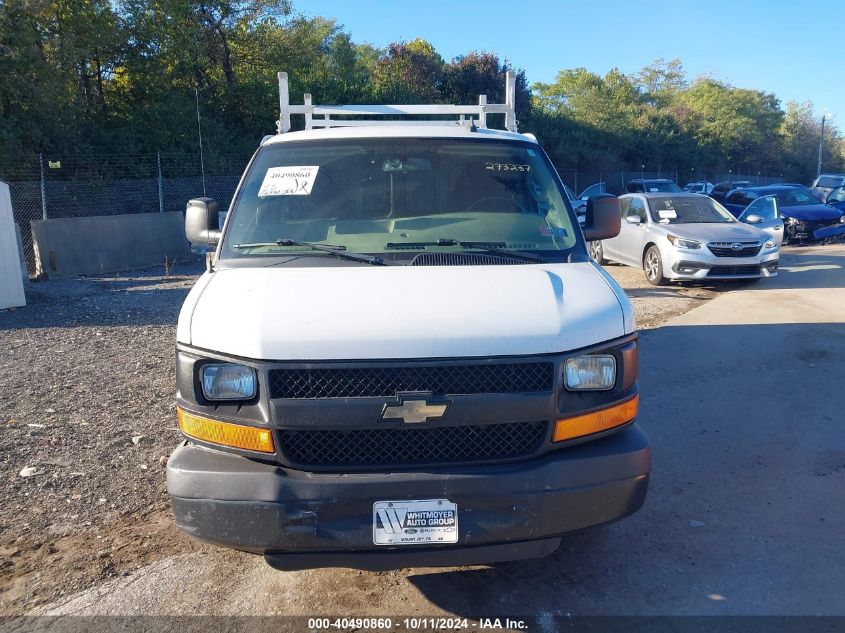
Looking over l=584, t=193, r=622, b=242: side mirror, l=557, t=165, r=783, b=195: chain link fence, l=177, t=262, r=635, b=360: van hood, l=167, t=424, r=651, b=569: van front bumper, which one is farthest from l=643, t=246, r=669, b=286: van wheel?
l=557, t=165, r=783, b=195: chain link fence

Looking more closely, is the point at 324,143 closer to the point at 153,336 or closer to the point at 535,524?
the point at 535,524

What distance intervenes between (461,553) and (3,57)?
17.5 m

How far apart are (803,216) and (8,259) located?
18.3 meters

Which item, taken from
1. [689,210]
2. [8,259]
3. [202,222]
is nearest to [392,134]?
[202,222]

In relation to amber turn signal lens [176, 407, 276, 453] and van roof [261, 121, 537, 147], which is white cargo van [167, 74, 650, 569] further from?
van roof [261, 121, 537, 147]

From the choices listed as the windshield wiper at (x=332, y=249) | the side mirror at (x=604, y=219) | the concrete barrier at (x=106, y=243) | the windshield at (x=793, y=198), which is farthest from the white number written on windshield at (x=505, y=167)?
the windshield at (x=793, y=198)

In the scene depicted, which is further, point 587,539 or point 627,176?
point 627,176

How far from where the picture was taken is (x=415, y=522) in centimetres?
283

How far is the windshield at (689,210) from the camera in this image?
13.0 meters

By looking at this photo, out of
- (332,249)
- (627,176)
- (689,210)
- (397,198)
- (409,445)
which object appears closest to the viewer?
(409,445)

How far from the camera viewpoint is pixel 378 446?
115 inches

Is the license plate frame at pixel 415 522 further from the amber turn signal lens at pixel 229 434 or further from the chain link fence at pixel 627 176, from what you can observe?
the chain link fence at pixel 627 176

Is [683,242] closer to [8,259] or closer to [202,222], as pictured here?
[202,222]

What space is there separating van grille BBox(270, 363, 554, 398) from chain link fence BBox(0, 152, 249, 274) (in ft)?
43.3
